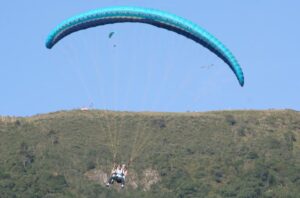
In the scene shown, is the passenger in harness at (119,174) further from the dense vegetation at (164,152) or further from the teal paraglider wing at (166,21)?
the dense vegetation at (164,152)

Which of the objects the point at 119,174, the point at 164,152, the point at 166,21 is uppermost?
the point at 164,152

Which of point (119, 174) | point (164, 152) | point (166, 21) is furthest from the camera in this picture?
point (164, 152)

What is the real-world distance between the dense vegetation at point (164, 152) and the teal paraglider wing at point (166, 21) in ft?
218

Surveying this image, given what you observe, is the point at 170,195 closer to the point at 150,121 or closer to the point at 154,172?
the point at 154,172

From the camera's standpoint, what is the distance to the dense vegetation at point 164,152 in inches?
5098

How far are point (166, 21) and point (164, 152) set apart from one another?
87.8 m

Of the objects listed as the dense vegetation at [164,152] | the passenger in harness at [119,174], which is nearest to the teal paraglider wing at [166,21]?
the passenger in harness at [119,174]

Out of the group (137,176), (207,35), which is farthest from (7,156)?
(207,35)

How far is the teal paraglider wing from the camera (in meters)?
55.3

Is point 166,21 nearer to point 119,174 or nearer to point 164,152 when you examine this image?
point 119,174

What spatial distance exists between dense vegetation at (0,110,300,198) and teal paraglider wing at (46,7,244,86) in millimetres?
66576

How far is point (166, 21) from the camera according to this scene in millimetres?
55531

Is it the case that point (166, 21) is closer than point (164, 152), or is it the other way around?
point (166, 21)

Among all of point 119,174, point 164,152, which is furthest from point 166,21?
point 164,152
